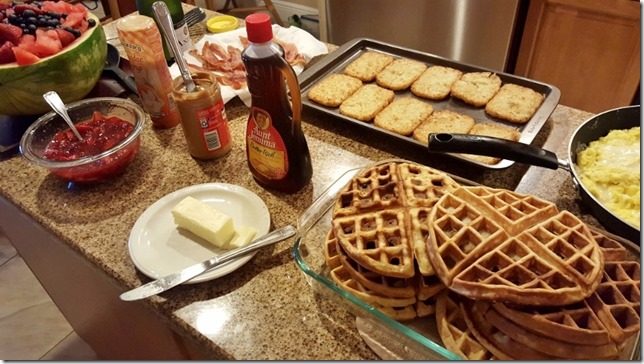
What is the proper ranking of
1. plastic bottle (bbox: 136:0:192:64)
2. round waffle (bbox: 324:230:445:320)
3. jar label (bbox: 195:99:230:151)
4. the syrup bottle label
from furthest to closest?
plastic bottle (bbox: 136:0:192:64), jar label (bbox: 195:99:230:151), the syrup bottle label, round waffle (bbox: 324:230:445:320)

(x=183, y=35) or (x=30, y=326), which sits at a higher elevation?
(x=183, y=35)

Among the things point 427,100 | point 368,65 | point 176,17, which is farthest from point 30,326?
point 427,100

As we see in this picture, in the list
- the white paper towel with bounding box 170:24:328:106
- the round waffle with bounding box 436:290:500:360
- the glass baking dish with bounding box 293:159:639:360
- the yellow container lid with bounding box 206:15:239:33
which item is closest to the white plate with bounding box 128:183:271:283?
the glass baking dish with bounding box 293:159:639:360

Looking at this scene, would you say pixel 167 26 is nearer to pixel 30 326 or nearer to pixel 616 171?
pixel 616 171

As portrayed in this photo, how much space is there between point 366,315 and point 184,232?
428 mm

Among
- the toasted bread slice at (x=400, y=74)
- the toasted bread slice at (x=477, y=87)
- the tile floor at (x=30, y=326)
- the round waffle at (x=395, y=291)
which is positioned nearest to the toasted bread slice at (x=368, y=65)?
the toasted bread slice at (x=400, y=74)

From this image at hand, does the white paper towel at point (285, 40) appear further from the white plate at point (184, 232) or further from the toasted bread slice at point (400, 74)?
the white plate at point (184, 232)

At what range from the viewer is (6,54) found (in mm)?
1182

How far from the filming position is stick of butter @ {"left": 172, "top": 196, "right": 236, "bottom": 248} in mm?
912

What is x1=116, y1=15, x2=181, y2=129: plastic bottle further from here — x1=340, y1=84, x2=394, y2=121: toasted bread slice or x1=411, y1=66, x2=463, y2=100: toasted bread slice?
x1=411, y1=66, x2=463, y2=100: toasted bread slice

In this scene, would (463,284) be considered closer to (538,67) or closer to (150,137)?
(150,137)

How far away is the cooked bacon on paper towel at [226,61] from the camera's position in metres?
1.44

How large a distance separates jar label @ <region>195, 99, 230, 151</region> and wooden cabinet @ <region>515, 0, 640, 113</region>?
170cm

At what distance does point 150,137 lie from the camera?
1287 millimetres
